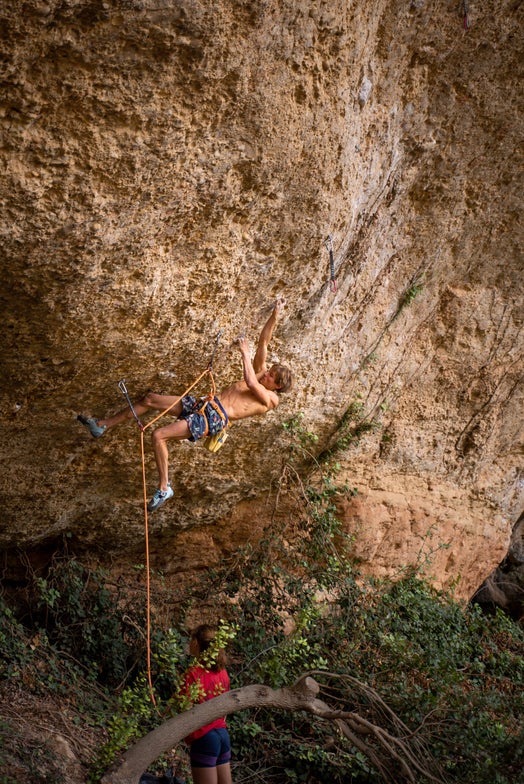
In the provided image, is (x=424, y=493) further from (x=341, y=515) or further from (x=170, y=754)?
(x=170, y=754)

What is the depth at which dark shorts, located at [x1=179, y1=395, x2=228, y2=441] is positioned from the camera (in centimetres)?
562

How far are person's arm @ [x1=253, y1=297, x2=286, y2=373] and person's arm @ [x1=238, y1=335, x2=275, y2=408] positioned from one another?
5.8 inches

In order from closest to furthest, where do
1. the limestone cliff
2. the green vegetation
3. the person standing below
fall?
the limestone cliff
the person standing below
the green vegetation

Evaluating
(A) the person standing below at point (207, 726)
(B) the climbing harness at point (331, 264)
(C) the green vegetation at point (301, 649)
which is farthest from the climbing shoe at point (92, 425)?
(B) the climbing harness at point (331, 264)

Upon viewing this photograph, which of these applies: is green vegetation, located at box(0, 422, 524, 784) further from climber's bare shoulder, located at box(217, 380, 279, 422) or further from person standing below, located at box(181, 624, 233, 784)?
climber's bare shoulder, located at box(217, 380, 279, 422)

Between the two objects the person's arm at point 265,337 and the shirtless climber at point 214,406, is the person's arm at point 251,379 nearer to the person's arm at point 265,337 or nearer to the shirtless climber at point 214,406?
the shirtless climber at point 214,406

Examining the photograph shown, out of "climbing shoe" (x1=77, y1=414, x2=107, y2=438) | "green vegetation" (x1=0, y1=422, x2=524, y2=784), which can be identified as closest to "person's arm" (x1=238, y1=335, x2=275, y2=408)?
"climbing shoe" (x1=77, y1=414, x2=107, y2=438)

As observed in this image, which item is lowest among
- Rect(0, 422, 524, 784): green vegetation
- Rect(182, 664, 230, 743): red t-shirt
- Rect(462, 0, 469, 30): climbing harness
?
Rect(0, 422, 524, 784): green vegetation

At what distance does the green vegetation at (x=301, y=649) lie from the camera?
6445 mm

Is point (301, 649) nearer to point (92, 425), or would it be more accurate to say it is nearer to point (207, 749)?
point (207, 749)

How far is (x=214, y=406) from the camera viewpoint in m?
5.75

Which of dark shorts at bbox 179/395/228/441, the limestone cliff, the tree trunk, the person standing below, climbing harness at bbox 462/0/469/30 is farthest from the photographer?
climbing harness at bbox 462/0/469/30

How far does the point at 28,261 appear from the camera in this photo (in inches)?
178

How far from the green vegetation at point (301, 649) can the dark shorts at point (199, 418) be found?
1665mm
